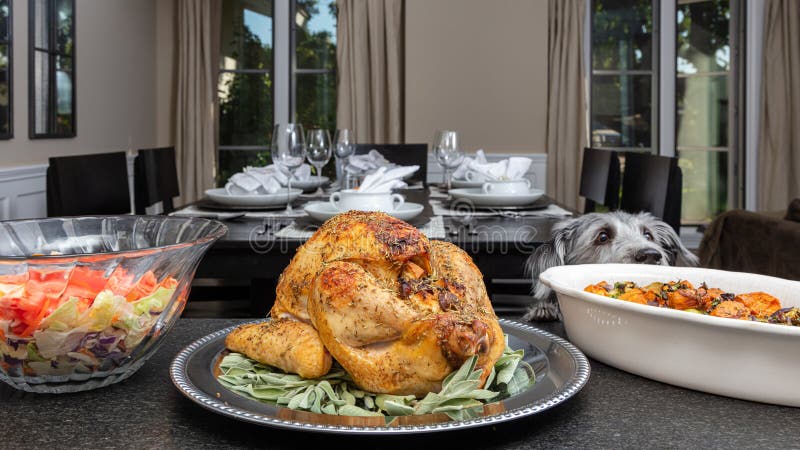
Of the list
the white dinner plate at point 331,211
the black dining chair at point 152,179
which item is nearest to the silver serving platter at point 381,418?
the white dinner plate at point 331,211

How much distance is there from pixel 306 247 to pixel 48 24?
3.67 meters

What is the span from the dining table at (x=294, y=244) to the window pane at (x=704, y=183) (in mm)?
3866

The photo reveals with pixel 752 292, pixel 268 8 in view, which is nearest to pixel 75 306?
pixel 752 292

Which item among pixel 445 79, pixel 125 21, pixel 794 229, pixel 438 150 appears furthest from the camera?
pixel 445 79

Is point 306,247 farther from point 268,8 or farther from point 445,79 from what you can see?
point 268,8

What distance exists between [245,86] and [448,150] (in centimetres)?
317

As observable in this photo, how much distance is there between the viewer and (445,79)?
5266mm

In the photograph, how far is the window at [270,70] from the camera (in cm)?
558

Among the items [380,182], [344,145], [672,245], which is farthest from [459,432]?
[344,145]

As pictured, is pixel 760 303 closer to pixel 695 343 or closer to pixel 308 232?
pixel 695 343

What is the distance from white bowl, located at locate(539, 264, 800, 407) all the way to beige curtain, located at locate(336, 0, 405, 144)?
182 inches

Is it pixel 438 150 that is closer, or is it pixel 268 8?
pixel 438 150

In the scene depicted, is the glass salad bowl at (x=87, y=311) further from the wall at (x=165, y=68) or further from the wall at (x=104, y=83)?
the wall at (x=165, y=68)

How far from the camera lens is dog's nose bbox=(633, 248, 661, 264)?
48.1 inches
